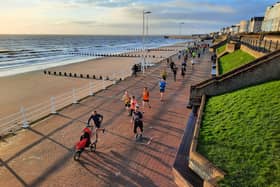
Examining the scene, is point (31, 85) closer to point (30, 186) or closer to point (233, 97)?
point (30, 186)

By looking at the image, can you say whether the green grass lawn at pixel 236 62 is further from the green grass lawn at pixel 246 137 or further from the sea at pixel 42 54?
the sea at pixel 42 54

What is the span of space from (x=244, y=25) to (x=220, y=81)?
102 metres

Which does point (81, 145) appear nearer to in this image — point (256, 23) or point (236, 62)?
point (236, 62)

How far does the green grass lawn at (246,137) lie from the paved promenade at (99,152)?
1440mm

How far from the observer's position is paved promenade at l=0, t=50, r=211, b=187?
5676 mm

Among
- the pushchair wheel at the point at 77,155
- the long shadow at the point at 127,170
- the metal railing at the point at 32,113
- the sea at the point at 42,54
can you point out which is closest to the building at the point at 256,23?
the sea at the point at 42,54

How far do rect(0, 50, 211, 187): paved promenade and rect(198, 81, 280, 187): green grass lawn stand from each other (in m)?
1.44

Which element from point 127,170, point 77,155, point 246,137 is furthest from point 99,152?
point 246,137

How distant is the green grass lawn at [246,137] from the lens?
4223 millimetres

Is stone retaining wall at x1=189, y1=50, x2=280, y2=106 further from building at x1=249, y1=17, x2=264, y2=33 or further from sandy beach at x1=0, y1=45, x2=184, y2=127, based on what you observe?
building at x1=249, y1=17, x2=264, y2=33

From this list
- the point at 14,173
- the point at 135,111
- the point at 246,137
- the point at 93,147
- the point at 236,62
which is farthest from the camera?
the point at 236,62

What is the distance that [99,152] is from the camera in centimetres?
701

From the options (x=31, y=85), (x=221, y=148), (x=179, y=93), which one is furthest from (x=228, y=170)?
(x=31, y=85)

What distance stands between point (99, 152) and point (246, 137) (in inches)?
183
